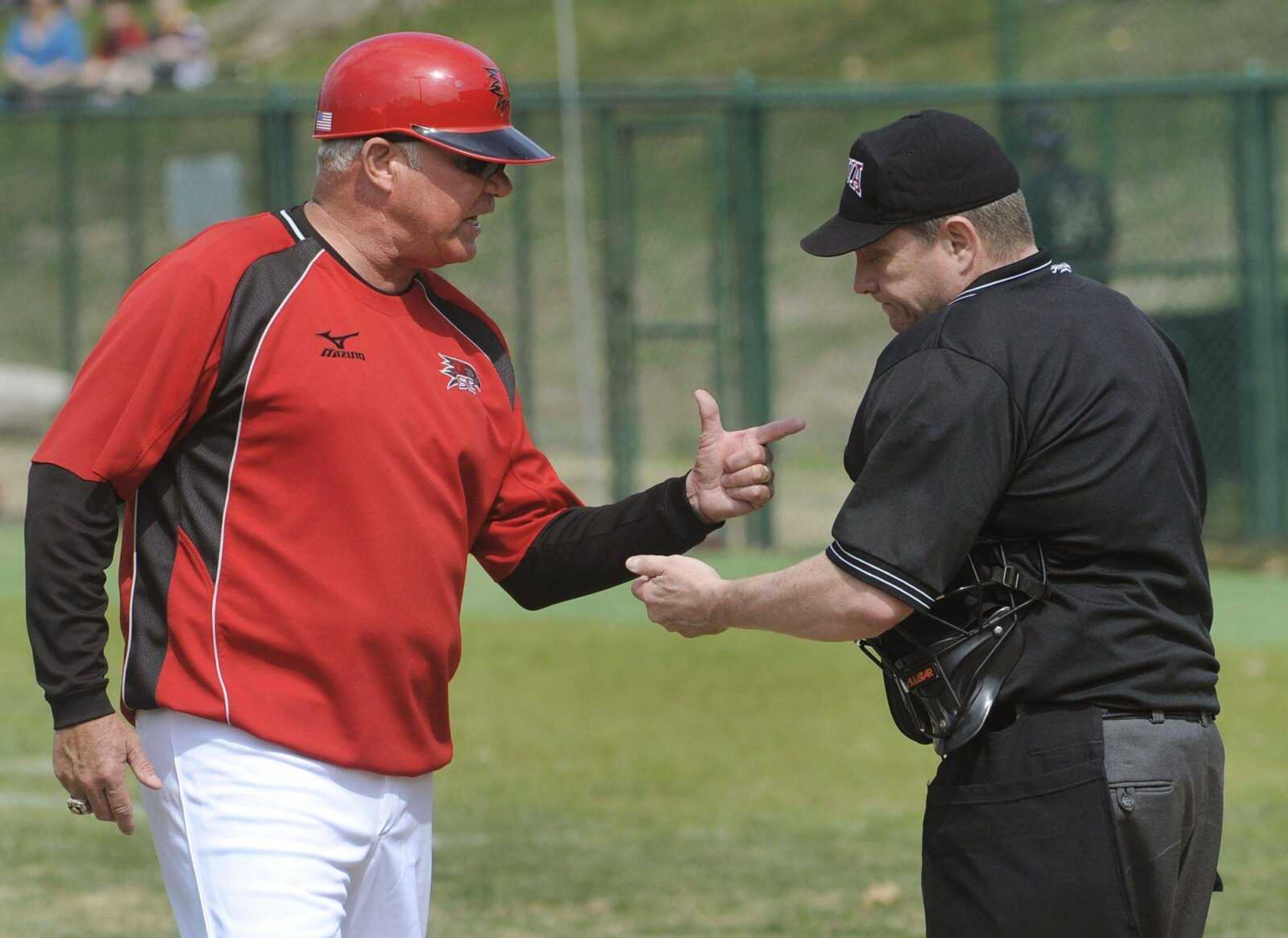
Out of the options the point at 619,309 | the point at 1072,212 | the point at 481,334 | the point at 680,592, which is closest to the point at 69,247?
the point at 619,309

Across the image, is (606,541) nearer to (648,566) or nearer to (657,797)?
(648,566)

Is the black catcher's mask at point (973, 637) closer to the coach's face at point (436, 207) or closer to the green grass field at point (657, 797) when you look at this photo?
the coach's face at point (436, 207)

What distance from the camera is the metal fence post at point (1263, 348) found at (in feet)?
40.9

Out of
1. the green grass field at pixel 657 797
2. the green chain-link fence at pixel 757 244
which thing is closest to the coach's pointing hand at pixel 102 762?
the green grass field at pixel 657 797

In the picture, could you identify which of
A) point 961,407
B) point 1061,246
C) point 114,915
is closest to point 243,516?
point 961,407

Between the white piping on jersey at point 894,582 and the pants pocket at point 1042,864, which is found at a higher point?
the white piping on jersey at point 894,582

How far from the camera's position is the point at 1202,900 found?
3.78m

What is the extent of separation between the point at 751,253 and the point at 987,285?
31.5ft

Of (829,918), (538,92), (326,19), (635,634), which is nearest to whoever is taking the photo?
(829,918)

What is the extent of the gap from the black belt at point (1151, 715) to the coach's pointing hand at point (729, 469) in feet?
3.21

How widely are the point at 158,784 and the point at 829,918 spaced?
10.9 feet

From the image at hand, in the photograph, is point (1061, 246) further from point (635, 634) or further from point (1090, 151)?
point (635, 634)

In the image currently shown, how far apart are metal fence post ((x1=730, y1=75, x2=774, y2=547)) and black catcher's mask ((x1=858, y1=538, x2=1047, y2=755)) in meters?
9.31

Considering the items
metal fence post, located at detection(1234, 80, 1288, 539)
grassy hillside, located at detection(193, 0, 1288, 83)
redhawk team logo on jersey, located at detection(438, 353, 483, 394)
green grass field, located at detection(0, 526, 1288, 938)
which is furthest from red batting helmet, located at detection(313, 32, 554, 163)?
grassy hillside, located at detection(193, 0, 1288, 83)
